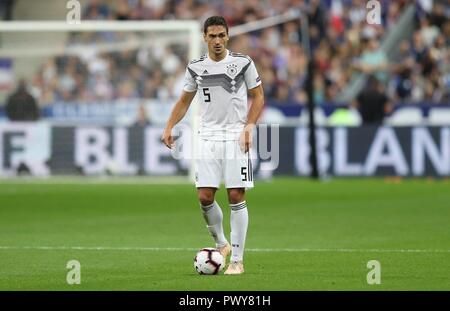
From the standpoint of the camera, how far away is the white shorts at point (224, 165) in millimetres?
12109

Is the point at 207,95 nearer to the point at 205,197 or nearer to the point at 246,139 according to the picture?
the point at 246,139

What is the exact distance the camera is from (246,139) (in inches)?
470

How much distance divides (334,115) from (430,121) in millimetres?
2212

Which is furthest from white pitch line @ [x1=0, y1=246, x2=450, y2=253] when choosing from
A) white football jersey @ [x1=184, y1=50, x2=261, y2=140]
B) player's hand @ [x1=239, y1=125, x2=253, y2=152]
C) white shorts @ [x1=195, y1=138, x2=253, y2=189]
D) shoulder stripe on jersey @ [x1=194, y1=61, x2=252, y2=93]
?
shoulder stripe on jersey @ [x1=194, y1=61, x2=252, y2=93]

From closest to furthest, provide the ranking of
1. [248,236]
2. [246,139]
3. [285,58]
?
[246,139] → [248,236] → [285,58]

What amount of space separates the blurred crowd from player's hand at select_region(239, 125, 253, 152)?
16782 millimetres

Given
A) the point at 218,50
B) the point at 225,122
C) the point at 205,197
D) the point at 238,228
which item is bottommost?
the point at 238,228

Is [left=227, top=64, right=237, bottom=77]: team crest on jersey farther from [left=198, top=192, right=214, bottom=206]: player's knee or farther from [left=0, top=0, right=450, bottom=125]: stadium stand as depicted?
[left=0, top=0, right=450, bottom=125]: stadium stand

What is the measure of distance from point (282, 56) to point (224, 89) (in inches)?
802

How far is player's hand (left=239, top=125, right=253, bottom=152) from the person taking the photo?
39.2ft

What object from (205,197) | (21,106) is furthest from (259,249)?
(21,106)

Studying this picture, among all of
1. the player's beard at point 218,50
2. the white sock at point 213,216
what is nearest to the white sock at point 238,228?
the white sock at point 213,216
